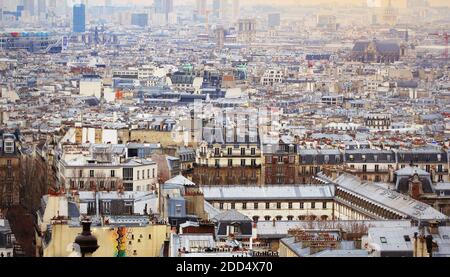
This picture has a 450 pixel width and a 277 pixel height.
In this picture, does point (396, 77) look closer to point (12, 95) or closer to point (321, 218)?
point (12, 95)

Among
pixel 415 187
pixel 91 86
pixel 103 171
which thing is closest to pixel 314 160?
pixel 415 187

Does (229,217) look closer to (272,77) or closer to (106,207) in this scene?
(106,207)

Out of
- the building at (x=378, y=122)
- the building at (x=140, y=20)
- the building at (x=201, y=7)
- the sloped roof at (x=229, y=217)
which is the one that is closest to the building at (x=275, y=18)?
the building at (x=201, y=7)

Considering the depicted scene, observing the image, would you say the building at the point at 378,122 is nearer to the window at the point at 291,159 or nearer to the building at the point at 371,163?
the building at the point at 371,163

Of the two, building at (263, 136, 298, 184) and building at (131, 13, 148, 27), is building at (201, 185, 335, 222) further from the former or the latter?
building at (131, 13, 148, 27)

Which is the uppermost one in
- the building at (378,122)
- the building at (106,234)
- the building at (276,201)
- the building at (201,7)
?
the building at (201,7)
